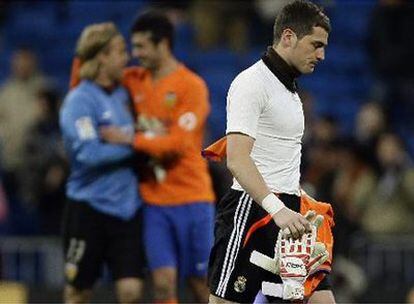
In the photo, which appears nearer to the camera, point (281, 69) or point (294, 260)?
point (294, 260)

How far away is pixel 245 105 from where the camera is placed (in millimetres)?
6785

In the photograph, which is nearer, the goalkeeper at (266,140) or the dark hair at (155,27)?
the goalkeeper at (266,140)

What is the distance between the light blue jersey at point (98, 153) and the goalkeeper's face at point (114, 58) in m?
0.13

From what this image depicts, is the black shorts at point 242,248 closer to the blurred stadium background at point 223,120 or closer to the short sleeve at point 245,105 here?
the short sleeve at point 245,105

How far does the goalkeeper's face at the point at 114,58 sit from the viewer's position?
8.99m

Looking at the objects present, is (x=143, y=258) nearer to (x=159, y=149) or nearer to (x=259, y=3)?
(x=159, y=149)

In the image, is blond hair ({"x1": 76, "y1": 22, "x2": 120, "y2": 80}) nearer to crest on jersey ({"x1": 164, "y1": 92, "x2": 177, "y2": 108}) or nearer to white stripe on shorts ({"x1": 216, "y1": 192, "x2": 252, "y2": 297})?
crest on jersey ({"x1": 164, "y1": 92, "x2": 177, "y2": 108})

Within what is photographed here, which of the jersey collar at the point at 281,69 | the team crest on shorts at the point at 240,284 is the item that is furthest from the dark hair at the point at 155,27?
the team crest on shorts at the point at 240,284

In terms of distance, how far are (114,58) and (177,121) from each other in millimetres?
586

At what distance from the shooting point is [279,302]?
23.6 feet

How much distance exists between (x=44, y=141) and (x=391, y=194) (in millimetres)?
3381

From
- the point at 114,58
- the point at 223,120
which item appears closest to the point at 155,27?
the point at 114,58

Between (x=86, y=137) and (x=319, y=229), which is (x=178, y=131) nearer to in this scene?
(x=86, y=137)

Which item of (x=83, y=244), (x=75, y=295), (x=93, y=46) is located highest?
(x=93, y=46)
